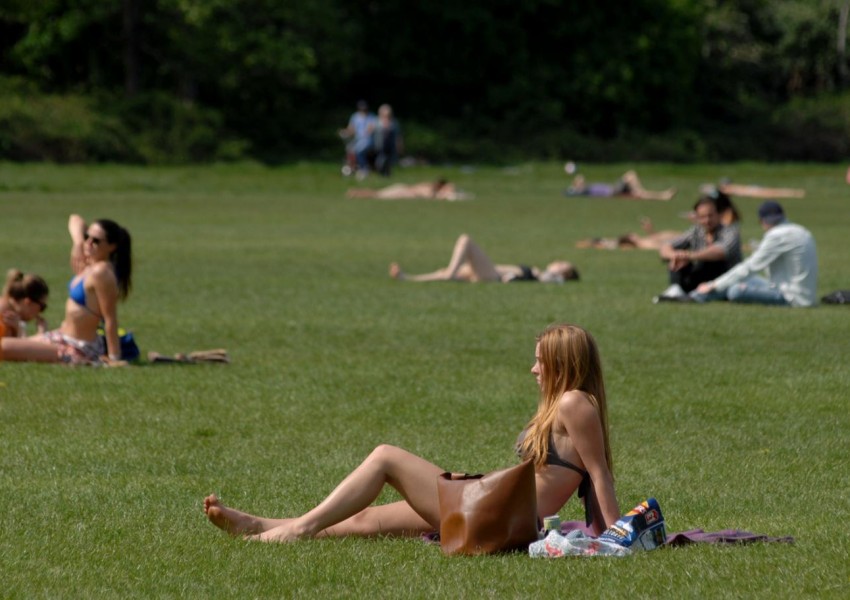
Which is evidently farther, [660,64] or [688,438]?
[660,64]

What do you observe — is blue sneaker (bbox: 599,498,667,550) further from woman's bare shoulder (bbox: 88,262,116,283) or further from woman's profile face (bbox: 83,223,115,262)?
woman's profile face (bbox: 83,223,115,262)

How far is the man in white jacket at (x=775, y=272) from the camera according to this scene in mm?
17531

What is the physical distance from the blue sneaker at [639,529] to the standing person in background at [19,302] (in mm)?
8042

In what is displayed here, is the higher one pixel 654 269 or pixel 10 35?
A: pixel 10 35

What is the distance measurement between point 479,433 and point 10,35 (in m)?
47.9

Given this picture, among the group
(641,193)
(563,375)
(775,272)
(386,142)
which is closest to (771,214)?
(775,272)

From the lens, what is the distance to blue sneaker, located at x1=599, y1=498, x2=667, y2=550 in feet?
22.9

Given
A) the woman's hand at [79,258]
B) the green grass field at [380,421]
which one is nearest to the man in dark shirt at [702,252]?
the green grass field at [380,421]

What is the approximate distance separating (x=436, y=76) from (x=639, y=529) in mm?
57173

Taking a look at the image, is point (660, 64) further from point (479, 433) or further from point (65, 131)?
point (479, 433)

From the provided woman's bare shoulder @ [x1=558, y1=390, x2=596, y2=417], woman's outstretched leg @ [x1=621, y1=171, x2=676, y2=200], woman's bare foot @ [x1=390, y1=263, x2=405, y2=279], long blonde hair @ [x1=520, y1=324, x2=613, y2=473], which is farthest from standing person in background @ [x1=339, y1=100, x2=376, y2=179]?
woman's bare shoulder @ [x1=558, y1=390, x2=596, y2=417]

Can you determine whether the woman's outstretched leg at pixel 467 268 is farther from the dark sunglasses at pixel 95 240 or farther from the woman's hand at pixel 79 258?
the dark sunglasses at pixel 95 240

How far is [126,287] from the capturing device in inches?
519

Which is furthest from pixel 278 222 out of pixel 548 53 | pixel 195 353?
pixel 548 53
